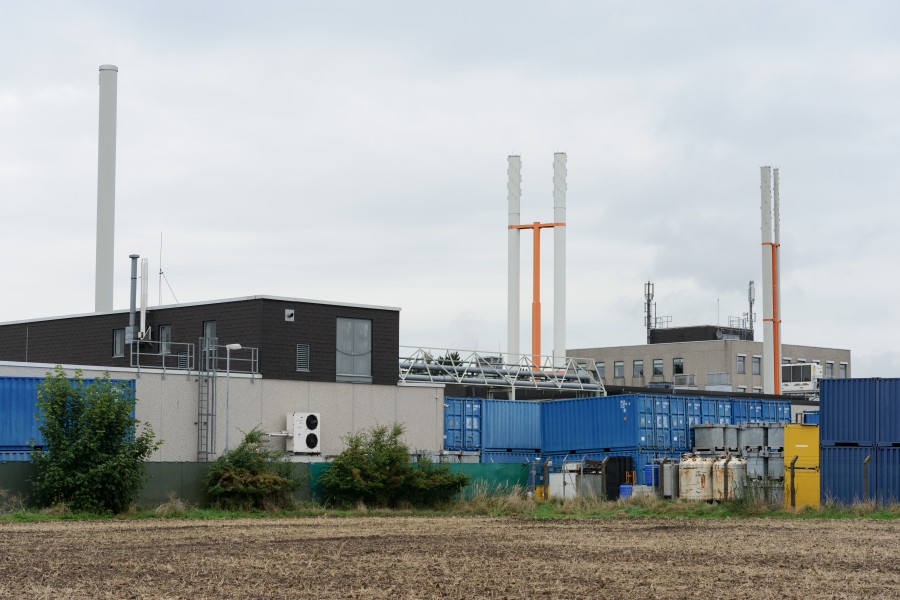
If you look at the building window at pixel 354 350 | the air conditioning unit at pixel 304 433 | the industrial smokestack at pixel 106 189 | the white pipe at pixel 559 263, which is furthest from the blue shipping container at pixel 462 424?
the white pipe at pixel 559 263

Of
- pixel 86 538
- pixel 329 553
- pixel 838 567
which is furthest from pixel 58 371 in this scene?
pixel 838 567

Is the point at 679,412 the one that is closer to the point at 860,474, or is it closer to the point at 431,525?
the point at 860,474

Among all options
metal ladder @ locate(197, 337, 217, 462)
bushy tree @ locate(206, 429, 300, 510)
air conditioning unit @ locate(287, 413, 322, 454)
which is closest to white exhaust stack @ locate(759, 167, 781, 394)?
air conditioning unit @ locate(287, 413, 322, 454)

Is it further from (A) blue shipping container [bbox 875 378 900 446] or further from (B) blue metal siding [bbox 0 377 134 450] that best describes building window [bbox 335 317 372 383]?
(A) blue shipping container [bbox 875 378 900 446]

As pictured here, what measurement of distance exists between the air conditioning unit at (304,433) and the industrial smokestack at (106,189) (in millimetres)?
16435

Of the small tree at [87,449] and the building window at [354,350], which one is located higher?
the building window at [354,350]

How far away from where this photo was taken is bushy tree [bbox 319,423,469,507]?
39375mm

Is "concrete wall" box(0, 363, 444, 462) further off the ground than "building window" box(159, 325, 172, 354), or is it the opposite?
"building window" box(159, 325, 172, 354)

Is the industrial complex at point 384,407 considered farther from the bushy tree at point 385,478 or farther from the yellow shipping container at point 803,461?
the bushy tree at point 385,478

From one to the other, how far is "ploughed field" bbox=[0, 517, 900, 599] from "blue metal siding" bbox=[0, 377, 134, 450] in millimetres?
6480

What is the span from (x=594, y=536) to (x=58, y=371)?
16.6m

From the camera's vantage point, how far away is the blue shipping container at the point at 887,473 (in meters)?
37.8

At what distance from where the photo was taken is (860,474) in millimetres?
38625

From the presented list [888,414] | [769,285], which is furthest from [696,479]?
[769,285]
